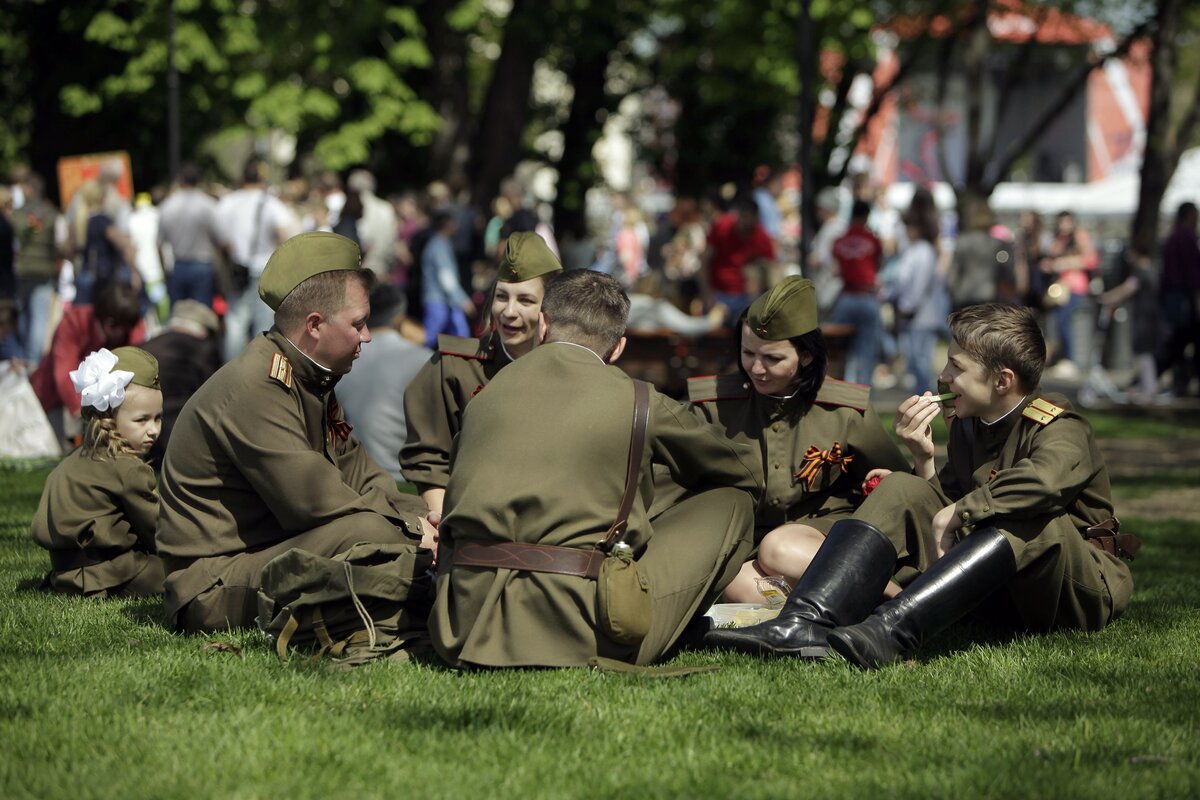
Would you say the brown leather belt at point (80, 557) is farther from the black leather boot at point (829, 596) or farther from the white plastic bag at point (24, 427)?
the white plastic bag at point (24, 427)

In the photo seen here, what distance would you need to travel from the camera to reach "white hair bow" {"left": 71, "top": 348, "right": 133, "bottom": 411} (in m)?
6.35

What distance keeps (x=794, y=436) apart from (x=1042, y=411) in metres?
1.08

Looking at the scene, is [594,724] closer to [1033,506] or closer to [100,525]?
[1033,506]

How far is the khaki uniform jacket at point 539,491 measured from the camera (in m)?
5.12

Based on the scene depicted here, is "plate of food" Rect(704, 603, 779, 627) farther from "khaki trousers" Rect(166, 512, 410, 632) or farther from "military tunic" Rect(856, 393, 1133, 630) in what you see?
"khaki trousers" Rect(166, 512, 410, 632)

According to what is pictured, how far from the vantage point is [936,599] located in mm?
5480

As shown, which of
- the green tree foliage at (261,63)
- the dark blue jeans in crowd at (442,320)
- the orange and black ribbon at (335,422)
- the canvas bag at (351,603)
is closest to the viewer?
the canvas bag at (351,603)

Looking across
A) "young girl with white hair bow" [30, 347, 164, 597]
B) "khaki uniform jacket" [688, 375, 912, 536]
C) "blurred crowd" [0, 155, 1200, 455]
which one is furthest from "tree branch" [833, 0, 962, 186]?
"young girl with white hair bow" [30, 347, 164, 597]

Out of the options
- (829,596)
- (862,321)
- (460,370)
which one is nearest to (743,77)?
(862,321)

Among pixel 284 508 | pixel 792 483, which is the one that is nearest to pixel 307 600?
pixel 284 508

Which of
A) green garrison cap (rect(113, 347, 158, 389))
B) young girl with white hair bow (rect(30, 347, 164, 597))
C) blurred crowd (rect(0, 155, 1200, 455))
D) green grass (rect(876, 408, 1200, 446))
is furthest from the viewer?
green grass (rect(876, 408, 1200, 446))

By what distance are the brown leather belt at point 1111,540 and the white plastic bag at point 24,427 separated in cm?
743

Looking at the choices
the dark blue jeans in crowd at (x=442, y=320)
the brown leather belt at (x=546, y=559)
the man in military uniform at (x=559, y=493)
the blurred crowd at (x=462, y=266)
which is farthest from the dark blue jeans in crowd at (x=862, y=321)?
the brown leather belt at (x=546, y=559)

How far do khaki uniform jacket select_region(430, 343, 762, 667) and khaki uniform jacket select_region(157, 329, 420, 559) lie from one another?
0.59 meters
